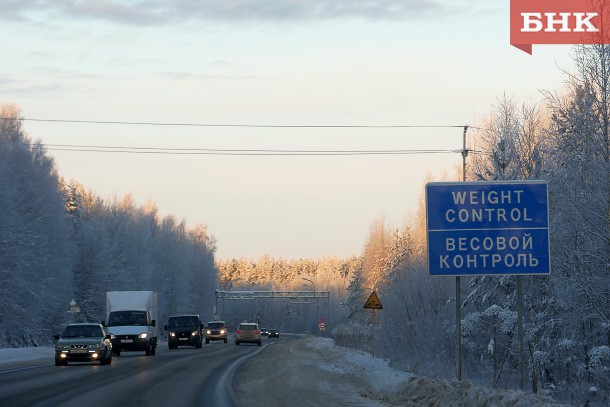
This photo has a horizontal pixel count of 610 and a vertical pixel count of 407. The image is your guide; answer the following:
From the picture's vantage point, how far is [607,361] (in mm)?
32688

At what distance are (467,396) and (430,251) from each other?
500 cm

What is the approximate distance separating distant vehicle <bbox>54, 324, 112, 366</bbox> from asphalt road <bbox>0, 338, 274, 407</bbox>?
867 mm

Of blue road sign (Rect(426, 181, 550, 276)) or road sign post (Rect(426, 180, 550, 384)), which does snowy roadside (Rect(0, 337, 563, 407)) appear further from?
blue road sign (Rect(426, 181, 550, 276))

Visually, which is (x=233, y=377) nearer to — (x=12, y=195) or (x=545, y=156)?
(x=545, y=156)

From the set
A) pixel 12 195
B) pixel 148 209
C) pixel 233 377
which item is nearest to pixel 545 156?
pixel 233 377

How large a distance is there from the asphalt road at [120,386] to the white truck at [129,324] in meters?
12.9

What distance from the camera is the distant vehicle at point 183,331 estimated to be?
71562 millimetres

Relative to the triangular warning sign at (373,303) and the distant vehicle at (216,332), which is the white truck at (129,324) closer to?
the triangular warning sign at (373,303)

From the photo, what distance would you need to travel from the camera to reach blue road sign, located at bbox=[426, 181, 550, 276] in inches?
915

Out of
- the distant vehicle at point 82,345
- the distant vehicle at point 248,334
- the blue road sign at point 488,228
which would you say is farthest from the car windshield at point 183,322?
the blue road sign at point 488,228

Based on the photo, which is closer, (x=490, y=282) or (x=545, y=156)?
(x=545, y=156)

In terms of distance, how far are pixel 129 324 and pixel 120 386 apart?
2568 cm

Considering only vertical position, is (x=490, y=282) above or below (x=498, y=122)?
below

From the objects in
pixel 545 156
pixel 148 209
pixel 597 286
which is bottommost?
pixel 597 286
